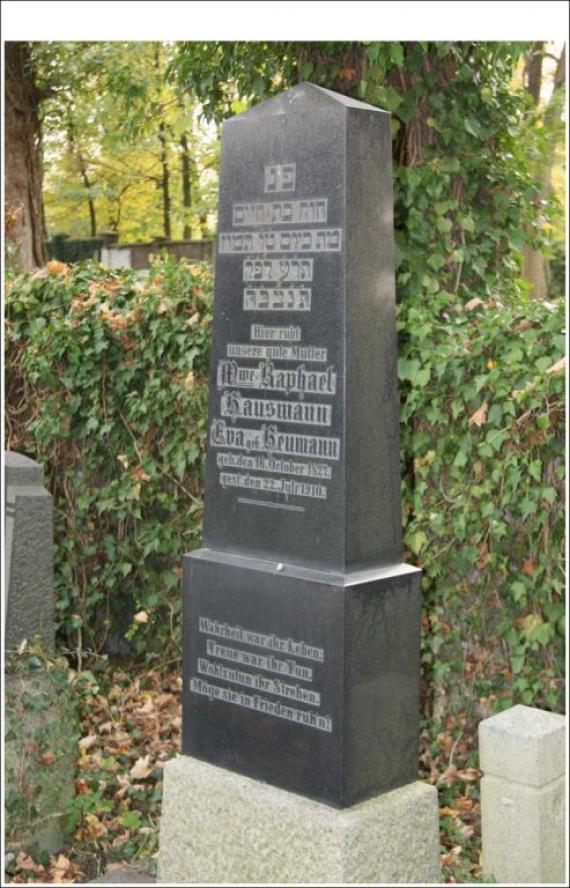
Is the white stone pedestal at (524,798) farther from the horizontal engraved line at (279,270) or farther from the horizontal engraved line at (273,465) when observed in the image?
the horizontal engraved line at (279,270)

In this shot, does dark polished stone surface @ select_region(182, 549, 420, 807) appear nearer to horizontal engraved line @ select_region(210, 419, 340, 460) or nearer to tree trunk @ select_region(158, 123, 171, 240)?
horizontal engraved line @ select_region(210, 419, 340, 460)

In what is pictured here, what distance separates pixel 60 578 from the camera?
19.7 feet

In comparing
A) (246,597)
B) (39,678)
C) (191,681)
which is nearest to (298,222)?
(246,597)

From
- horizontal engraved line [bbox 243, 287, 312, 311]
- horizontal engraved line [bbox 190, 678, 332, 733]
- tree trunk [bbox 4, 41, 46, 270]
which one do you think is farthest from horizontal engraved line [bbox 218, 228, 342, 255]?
tree trunk [bbox 4, 41, 46, 270]

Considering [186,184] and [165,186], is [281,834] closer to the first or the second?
[186,184]

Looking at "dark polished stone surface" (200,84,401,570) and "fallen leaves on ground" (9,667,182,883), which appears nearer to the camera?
"dark polished stone surface" (200,84,401,570)

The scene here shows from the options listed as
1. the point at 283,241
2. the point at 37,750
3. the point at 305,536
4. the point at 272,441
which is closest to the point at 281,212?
the point at 283,241

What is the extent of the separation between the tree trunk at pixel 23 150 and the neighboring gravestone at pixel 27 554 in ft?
21.5

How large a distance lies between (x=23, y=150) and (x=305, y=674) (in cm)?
867

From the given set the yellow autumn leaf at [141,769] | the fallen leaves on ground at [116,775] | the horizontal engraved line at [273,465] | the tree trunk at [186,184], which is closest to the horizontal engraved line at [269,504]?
the horizontal engraved line at [273,465]

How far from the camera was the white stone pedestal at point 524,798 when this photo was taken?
12.1 ft

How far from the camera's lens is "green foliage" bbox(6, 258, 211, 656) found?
5410mm

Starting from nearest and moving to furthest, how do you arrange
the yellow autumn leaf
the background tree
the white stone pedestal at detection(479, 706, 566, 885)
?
1. the white stone pedestal at detection(479, 706, 566, 885)
2. the yellow autumn leaf
3. the background tree

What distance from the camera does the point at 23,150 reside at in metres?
10.9
